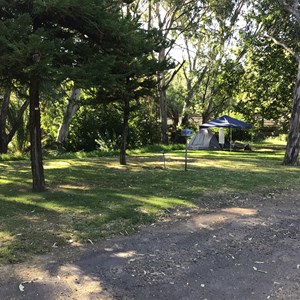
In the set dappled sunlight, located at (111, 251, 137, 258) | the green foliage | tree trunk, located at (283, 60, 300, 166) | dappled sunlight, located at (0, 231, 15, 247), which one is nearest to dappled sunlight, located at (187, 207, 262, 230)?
dappled sunlight, located at (111, 251, 137, 258)

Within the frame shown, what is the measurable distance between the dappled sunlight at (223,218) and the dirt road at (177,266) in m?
0.03

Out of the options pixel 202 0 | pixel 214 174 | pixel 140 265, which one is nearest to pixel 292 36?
pixel 202 0

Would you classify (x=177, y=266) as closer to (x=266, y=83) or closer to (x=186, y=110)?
(x=266, y=83)

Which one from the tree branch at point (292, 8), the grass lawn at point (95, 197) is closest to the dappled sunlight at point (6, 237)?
the grass lawn at point (95, 197)

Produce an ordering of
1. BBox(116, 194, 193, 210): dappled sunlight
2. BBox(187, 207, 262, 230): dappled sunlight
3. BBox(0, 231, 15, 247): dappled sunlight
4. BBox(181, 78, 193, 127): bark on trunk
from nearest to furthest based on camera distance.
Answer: BBox(0, 231, 15, 247): dappled sunlight < BBox(187, 207, 262, 230): dappled sunlight < BBox(116, 194, 193, 210): dappled sunlight < BBox(181, 78, 193, 127): bark on trunk

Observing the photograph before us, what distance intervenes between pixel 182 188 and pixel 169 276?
188 inches

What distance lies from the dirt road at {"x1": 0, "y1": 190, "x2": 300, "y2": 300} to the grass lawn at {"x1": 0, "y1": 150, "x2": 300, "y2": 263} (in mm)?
473

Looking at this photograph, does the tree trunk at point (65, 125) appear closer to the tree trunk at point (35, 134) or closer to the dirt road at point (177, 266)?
the tree trunk at point (35, 134)

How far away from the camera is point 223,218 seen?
627 centimetres

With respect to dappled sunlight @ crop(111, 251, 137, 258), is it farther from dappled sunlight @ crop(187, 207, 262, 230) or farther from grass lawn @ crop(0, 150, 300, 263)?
dappled sunlight @ crop(187, 207, 262, 230)

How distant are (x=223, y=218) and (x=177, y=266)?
2246mm

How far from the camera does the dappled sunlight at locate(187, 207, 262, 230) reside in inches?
232

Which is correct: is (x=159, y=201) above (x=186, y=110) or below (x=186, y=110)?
below

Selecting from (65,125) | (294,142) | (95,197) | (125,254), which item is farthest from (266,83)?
(125,254)
